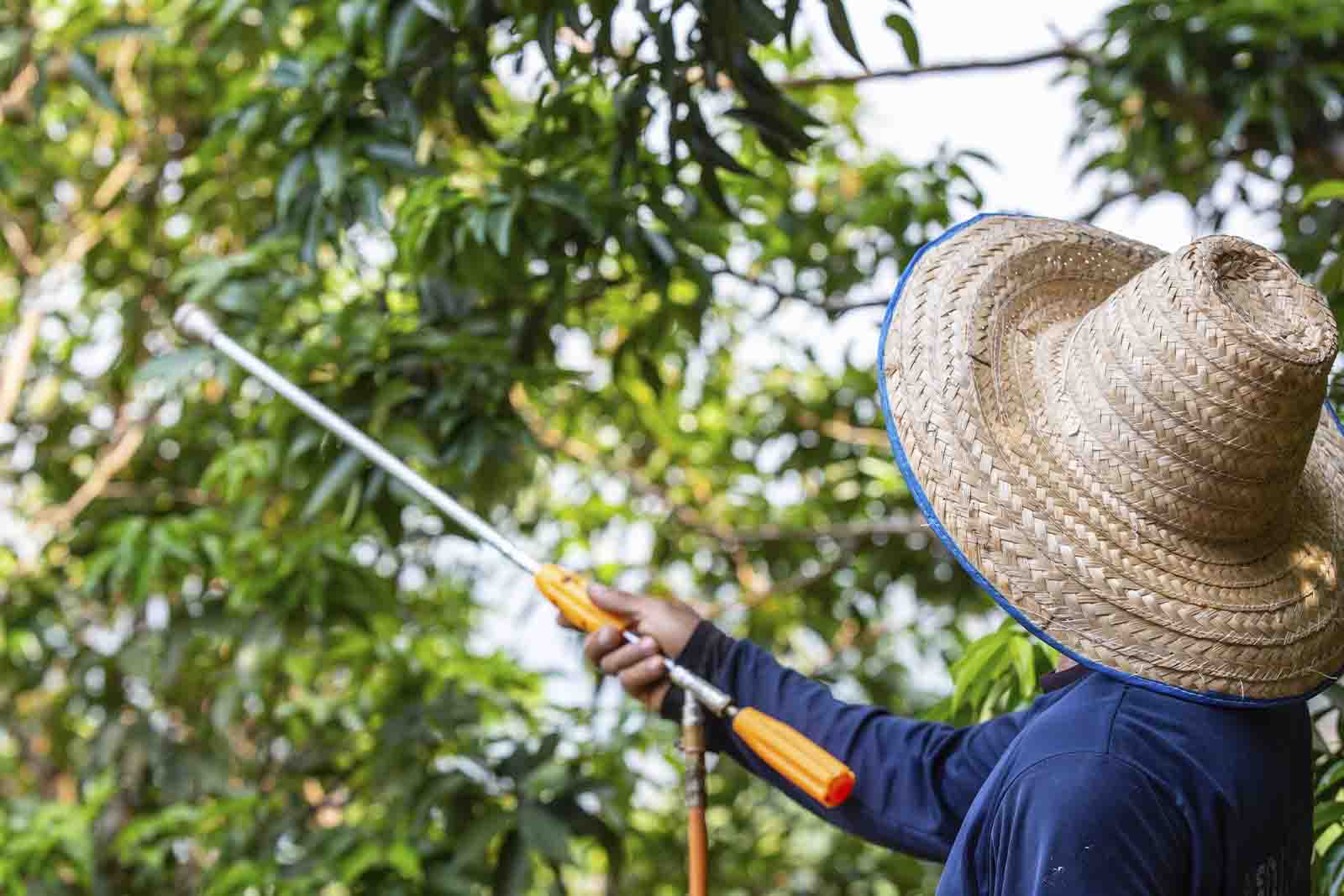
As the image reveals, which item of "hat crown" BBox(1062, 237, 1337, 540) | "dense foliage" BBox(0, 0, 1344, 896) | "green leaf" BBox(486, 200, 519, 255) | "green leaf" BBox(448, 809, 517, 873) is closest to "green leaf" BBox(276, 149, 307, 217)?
"dense foliage" BBox(0, 0, 1344, 896)

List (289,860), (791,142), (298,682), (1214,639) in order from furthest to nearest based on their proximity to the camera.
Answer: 1. (298,682)
2. (289,860)
3. (791,142)
4. (1214,639)

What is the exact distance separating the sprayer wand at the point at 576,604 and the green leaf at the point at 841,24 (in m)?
0.67

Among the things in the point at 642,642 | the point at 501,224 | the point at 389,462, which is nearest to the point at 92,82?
the point at 501,224

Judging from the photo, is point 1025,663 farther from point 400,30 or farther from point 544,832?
point 400,30

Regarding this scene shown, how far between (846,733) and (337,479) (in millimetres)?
796

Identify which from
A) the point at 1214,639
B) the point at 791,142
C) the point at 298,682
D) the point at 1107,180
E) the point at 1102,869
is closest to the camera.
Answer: the point at 1102,869

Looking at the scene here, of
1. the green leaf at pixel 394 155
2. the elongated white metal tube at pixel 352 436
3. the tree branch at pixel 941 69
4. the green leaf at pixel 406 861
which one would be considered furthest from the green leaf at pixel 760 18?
the green leaf at pixel 406 861

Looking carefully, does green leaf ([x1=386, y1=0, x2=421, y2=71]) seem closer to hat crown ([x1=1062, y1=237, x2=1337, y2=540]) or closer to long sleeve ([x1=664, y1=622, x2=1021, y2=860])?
long sleeve ([x1=664, y1=622, x2=1021, y2=860])

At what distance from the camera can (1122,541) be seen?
3.61 ft

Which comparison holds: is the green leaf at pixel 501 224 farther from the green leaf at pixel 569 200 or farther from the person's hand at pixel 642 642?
the person's hand at pixel 642 642

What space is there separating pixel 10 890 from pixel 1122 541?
6.46 ft

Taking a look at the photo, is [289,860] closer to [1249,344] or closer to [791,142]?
[791,142]

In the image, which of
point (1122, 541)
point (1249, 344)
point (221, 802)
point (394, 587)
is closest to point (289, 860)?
point (221, 802)

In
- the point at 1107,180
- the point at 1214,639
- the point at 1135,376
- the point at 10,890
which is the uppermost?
the point at 1135,376
